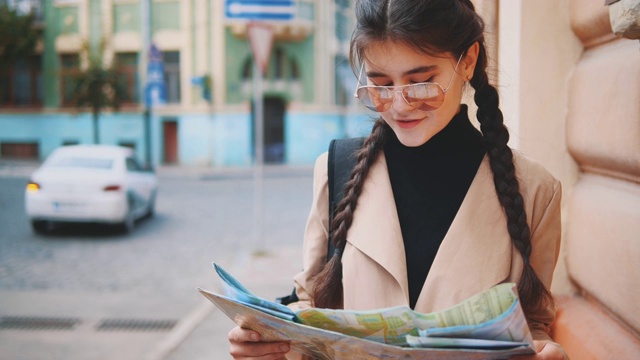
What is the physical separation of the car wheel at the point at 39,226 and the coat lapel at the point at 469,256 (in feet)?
31.8

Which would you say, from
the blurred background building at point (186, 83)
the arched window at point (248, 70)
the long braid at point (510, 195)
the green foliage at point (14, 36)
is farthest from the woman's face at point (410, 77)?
the green foliage at point (14, 36)

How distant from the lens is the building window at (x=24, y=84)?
84.1 feet

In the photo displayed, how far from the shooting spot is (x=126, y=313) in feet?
19.3

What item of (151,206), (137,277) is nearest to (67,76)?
(151,206)

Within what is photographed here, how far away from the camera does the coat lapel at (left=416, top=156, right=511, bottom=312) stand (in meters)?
1.47

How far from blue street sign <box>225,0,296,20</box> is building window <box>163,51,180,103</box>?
1660 cm

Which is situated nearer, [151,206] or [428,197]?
[428,197]

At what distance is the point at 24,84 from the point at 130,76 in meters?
4.69

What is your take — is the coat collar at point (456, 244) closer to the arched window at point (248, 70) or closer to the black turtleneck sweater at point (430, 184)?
the black turtleneck sweater at point (430, 184)

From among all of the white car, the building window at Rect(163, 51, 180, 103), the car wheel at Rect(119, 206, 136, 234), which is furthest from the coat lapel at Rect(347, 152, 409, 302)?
the building window at Rect(163, 51, 180, 103)

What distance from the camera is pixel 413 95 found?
4.79 feet

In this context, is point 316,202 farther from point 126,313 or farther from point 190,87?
point 190,87

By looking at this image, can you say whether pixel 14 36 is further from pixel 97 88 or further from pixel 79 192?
pixel 79 192

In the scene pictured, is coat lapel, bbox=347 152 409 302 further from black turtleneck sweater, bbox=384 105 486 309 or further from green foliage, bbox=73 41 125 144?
green foliage, bbox=73 41 125 144
